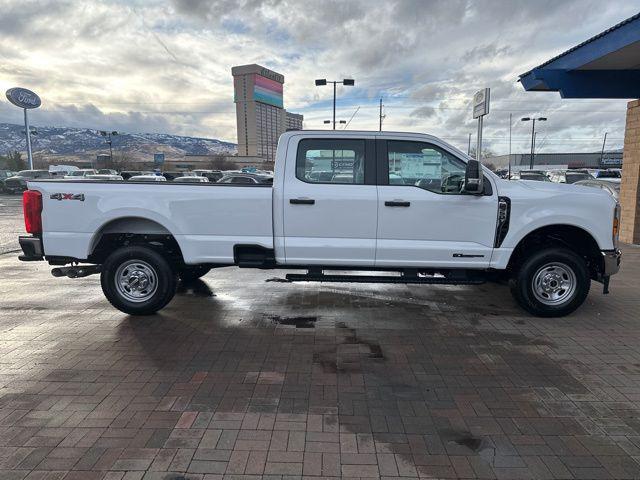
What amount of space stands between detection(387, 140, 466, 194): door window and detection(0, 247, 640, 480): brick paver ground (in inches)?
68.0

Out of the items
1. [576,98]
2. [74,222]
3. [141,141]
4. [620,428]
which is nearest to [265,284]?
[74,222]

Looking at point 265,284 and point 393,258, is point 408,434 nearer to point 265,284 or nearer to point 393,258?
point 393,258

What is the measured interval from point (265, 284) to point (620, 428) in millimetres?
5119

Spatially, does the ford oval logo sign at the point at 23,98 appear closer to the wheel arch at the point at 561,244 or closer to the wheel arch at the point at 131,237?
the wheel arch at the point at 131,237

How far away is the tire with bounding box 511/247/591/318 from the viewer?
211 inches

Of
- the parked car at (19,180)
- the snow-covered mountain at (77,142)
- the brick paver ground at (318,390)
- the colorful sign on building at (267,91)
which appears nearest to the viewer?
the brick paver ground at (318,390)

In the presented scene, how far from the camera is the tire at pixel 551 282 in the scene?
17.6 feet

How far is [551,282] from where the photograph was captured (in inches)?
216

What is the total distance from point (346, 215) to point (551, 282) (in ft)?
9.05

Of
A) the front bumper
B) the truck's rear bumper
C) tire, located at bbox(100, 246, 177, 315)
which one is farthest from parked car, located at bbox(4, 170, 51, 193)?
the front bumper

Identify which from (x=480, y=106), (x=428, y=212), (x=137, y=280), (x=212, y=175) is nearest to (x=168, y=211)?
(x=137, y=280)

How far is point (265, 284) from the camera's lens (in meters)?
7.20

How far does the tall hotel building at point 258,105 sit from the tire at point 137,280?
6445 cm

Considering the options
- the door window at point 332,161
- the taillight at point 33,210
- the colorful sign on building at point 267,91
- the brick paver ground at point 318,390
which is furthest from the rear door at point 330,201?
the colorful sign on building at point 267,91
